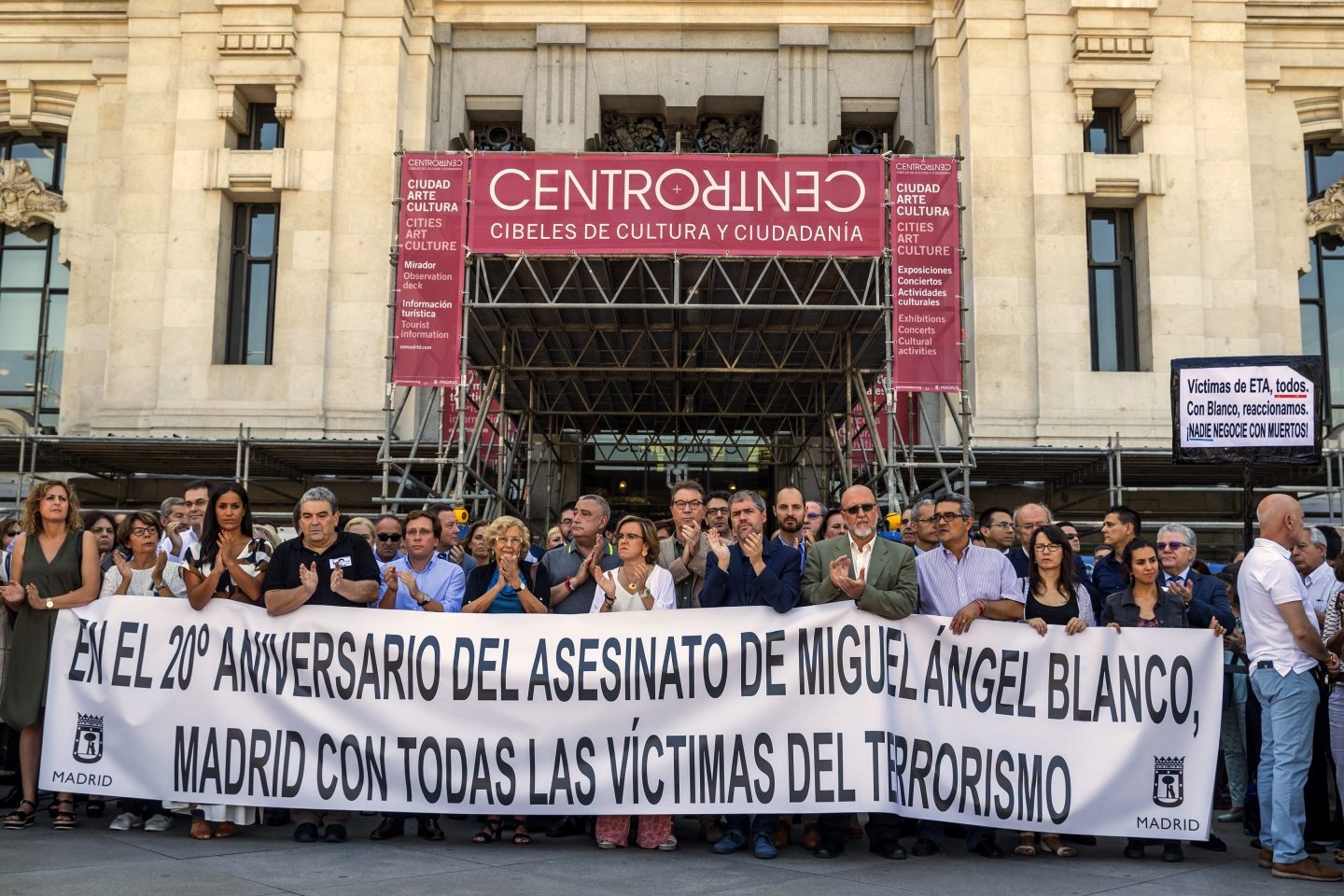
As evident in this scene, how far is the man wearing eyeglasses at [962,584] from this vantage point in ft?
24.9

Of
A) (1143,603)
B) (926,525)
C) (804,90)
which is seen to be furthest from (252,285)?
(1143,603)

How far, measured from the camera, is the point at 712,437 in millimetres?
25406

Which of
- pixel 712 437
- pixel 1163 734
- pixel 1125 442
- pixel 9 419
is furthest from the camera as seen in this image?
pixel 712 437

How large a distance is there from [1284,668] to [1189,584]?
5.31 feet

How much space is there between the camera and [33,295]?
23.5 metres

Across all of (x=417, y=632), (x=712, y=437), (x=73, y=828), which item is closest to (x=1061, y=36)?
(x=712, y=437)

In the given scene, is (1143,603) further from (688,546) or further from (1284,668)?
(688,546)

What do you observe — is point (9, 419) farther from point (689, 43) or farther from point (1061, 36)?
point (1061, 36)

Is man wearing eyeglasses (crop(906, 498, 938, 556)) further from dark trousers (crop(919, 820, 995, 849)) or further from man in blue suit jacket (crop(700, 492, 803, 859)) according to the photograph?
dark trousers (crop(919, 820, 995, 849))

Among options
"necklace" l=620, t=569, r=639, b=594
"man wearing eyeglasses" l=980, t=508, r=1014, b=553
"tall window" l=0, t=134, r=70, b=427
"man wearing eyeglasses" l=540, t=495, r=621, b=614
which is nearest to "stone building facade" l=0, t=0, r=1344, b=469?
"tall window" l=0, t=134, r=70, b=427

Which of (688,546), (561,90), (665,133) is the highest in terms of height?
(561,90)

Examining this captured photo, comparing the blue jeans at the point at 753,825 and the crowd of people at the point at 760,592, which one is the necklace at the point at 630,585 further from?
the blue jeans at the point at 753,825

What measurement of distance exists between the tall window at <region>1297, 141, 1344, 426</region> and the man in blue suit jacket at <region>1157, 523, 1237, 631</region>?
16246 mm

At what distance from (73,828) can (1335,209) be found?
887 inches
